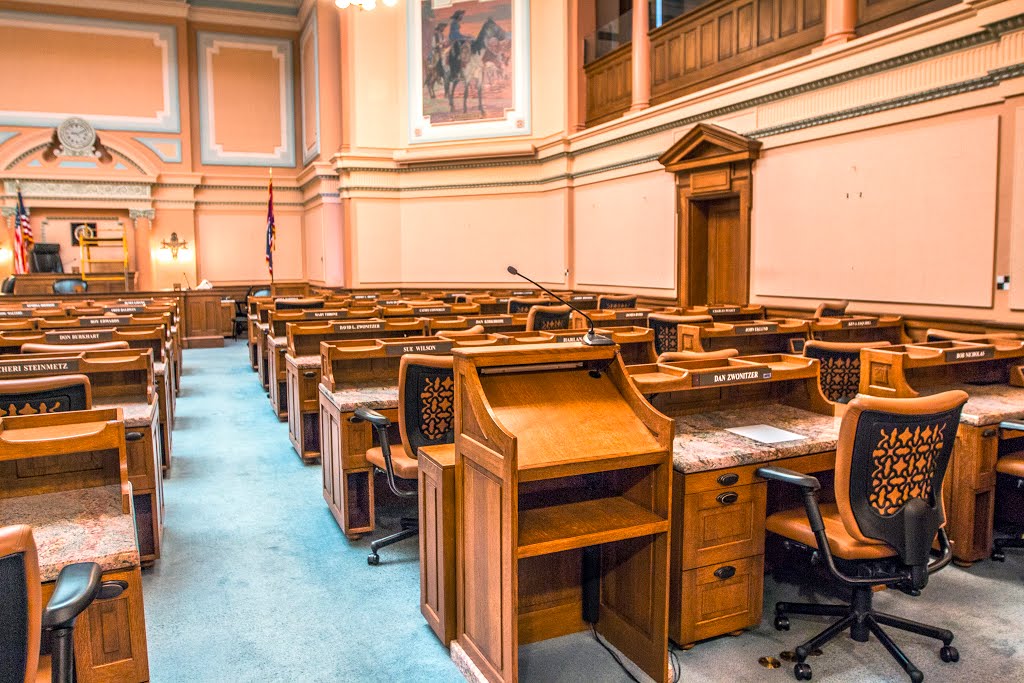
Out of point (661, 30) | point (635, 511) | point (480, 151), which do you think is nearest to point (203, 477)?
point (635, 511)

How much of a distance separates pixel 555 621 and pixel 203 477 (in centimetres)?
333

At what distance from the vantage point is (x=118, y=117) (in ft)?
52.5

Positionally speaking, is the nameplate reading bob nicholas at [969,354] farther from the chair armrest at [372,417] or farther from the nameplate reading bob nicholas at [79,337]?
the nameplate reading bob nicholas at [79,337]

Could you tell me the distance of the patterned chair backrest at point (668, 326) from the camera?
22.1ft

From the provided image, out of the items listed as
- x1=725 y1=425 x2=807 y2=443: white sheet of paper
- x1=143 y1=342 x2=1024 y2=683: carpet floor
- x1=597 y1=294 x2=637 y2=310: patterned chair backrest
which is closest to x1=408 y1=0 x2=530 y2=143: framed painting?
x1=597 y1=294 x2=637 y2=310: patterned chair backrest

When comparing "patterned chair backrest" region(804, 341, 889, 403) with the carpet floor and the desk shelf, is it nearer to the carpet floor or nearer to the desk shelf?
the carpet floor

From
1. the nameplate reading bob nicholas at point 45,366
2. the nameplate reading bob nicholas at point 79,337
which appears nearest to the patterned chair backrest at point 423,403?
the nameplate reading bob nicholas at point 45,366

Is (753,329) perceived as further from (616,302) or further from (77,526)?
(77,526)

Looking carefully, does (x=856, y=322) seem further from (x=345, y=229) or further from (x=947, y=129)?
(x=345, y=229)

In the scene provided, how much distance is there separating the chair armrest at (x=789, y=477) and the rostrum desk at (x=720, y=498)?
0.07 meters

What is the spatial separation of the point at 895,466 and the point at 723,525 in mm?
628

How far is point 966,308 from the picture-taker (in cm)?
651

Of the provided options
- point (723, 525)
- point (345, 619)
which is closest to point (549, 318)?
point (345, 619)

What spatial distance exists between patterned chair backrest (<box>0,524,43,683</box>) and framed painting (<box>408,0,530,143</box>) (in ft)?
43.5
